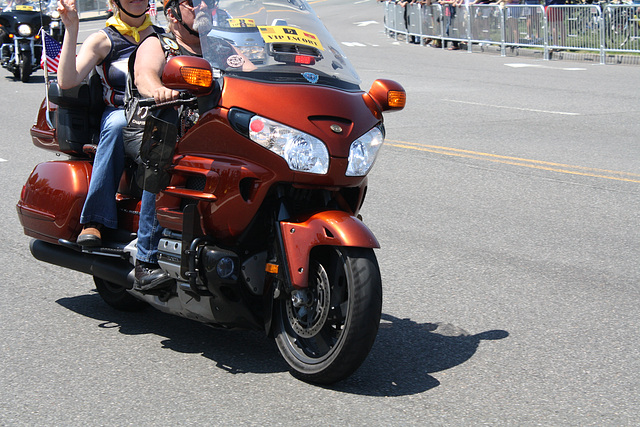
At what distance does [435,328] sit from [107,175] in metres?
1.99

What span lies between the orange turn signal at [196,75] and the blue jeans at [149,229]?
0.80 m

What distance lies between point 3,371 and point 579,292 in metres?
3.43

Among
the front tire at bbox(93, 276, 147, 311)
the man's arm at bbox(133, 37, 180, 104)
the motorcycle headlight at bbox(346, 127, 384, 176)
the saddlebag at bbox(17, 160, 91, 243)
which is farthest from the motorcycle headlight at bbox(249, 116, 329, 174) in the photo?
the front tire at bbox(93, 276, 147, 311)

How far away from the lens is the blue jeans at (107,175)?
515 centimetres

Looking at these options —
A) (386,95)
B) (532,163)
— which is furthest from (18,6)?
(386,95)

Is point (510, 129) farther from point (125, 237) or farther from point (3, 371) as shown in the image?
point (3, 371)

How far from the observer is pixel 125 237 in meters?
5.26

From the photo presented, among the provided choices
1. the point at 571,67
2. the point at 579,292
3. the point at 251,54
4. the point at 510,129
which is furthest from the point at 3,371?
the point at 571,67

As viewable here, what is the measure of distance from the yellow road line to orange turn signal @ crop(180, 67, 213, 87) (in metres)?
6.16

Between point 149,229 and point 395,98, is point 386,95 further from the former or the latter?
point 149,229

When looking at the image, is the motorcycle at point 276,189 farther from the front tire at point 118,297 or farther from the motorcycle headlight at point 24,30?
the motorcycle headlight at point 24,30

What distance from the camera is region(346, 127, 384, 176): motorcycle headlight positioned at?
4.38 meters

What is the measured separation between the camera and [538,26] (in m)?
23.2

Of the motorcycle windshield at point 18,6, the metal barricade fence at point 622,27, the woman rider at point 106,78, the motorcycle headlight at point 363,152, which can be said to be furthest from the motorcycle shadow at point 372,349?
the metal barricade fence at point 622,27
